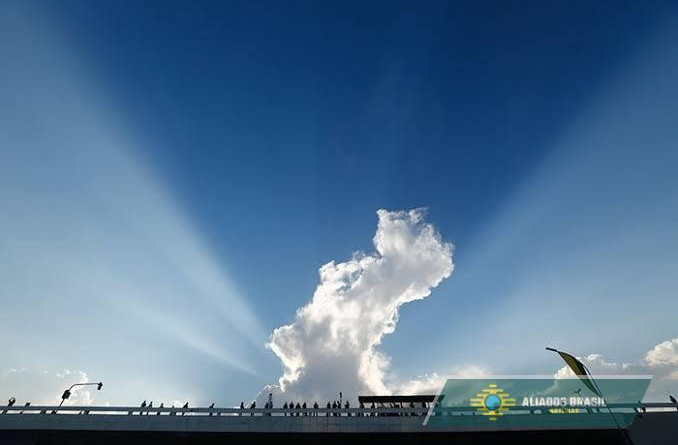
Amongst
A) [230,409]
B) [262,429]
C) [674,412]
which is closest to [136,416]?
[230,409]

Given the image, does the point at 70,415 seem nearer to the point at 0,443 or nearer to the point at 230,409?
the point at 0,443

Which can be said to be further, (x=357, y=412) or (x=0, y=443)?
(x=0, y=443)

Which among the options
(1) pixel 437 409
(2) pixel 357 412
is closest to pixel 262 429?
(2) pixel 357 412

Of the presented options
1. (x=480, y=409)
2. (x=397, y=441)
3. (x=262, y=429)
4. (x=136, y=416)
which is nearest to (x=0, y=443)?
(x=136, y=416)

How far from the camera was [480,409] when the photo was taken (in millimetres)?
17812

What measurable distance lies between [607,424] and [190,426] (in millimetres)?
19890

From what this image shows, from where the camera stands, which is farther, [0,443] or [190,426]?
[0,443]

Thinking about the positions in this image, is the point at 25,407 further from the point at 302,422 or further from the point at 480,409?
the point at 480,409

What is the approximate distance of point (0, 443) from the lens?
19.3m

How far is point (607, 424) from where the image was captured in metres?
17.5

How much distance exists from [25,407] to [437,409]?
66.7 feet

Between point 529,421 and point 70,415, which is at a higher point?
point 70,415

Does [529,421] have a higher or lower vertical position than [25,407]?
lower

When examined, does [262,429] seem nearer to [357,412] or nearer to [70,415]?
[357,412]
